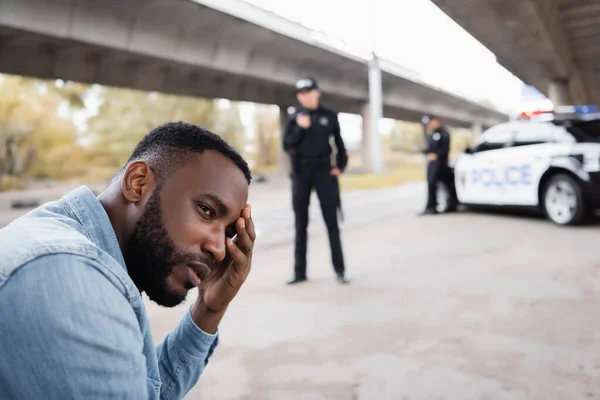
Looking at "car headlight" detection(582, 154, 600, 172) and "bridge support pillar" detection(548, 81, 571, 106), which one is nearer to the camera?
"car headlight" detection(582, 154, 600, 172)

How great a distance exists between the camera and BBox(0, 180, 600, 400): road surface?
2.79 meters

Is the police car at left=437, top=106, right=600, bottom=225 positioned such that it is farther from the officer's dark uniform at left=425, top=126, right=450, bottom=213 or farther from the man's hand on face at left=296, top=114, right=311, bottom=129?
the man's hand on face at left=296, top=114, right=311, bottom=129

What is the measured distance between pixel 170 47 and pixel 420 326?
48.5ft

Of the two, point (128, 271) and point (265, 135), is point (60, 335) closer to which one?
point (128, 271)

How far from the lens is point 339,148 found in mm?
5484

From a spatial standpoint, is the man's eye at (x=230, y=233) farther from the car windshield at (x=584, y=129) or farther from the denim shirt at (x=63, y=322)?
the car windshield at (x=584, y=129)

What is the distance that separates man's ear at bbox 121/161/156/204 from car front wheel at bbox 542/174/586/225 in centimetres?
755

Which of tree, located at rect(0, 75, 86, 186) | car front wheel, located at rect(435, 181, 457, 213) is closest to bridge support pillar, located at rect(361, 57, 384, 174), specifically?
car front wheel, located at rect(435, 181, 457, 213)

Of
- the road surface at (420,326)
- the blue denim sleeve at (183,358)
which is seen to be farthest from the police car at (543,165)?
the blue denim sleeve at (183,358)

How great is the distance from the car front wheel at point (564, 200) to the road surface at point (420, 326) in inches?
27.5

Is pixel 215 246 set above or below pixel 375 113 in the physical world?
below

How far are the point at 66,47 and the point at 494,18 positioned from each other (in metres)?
11.9

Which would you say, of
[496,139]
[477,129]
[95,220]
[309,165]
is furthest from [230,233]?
[477,129]

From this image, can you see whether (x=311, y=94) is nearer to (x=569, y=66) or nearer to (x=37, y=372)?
(x=37, y=372)
